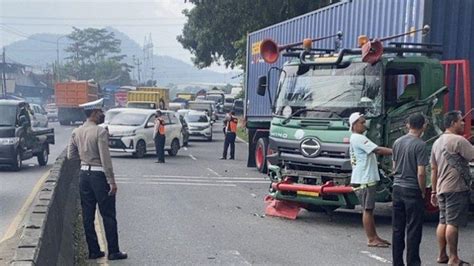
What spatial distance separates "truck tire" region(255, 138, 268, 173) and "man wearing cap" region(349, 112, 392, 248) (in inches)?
357

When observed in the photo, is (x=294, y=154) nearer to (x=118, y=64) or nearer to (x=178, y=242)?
(x=178, y=242)

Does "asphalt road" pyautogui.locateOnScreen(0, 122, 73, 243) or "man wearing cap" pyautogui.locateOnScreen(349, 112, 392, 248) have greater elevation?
"man wearing cap" pyautogui.locateOnScreen(349, 112, 392, 248)

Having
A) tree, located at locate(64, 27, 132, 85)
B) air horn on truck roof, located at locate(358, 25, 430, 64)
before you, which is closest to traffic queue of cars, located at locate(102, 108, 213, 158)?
air horn on truck roof, located at locate(358, 25, 430, 64)

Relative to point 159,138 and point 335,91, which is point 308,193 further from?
point 159,138

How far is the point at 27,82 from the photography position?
77000 millimetres

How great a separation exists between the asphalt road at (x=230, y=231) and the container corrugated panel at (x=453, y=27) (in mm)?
3049

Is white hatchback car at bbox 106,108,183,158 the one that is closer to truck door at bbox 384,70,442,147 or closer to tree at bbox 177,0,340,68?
tree at bbox 177,0,340,68

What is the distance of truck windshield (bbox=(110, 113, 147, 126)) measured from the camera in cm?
2389

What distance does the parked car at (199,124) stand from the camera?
36.2 m

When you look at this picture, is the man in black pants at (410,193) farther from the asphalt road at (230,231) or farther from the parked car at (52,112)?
the parked car at (52,112)

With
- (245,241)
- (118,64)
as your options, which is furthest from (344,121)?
(118,64)

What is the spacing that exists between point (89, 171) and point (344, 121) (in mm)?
4265

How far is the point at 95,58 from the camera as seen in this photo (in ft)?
472

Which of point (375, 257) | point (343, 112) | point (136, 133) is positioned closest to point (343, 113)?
point (343, 112)
